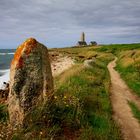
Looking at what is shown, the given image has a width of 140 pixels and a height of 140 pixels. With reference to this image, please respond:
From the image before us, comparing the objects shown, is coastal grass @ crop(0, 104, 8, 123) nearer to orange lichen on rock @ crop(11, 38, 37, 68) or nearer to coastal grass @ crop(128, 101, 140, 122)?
orange lichen on rock @ crop(11, 38, 37, 68)

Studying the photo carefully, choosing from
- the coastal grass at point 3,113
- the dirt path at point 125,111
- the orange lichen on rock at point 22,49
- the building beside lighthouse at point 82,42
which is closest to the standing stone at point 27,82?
the orange lichen on rock at point 22,49

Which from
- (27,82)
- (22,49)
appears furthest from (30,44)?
(27,82)

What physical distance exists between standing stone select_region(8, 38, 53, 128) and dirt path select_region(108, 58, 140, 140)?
9.97 feet

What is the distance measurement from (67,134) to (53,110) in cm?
85

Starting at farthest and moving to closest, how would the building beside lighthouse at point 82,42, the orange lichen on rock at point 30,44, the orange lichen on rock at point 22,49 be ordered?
the building beside lighthouse at point 82,42, the orange lichen on rock at point 30,44, the orange lichen on rock at point 22,49

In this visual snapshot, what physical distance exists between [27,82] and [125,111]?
544cm

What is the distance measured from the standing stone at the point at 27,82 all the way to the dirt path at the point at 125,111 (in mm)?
3040

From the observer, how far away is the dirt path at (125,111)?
34.3ft

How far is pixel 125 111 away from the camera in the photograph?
1341cm

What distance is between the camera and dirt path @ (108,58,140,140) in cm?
1045

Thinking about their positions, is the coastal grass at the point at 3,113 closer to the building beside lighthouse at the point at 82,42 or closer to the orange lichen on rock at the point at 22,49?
the orange lichen on rock at the point at 22,49

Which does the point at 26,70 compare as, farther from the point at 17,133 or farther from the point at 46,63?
the point at 17,133

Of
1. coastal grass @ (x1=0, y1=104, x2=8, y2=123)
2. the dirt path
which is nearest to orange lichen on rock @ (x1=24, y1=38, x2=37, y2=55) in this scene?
coastal grass @ (x1=0, y1=104, x2=8, y2=123)

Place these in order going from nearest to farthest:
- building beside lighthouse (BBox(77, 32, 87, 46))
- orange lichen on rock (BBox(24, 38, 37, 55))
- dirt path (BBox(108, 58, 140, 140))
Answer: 1. orange lichen on rock (BBox(24, 38, 37, 55))
2. dirt path (BBox(108, 58, 140, 140))
3. building beside lighthouse (BBox(77, 32, 87, 46))
